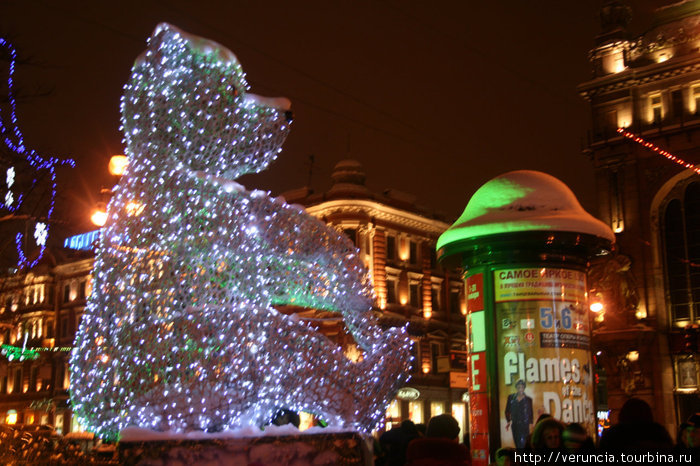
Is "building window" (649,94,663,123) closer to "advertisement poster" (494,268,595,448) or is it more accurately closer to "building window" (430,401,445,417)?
"building window" (430,401,445,417)

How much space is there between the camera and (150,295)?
22.1 feet

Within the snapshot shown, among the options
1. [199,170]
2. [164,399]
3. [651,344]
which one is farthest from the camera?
[651,344]

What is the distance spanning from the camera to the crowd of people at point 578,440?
4773 mm

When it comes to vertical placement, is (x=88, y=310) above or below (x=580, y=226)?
below

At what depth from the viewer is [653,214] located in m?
31.4

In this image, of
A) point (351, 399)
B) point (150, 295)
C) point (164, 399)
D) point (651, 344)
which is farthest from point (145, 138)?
point (651, 344)

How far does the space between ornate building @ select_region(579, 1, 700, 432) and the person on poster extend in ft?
66.6

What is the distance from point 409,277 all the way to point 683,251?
1506 centimetres

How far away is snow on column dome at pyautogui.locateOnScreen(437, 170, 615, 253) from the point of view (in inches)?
444

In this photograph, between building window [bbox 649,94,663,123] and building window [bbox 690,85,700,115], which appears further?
building window [bbox 649,94,663,123]

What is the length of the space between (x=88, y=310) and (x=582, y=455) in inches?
170

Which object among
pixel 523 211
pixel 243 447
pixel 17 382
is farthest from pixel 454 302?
pixel 243 447

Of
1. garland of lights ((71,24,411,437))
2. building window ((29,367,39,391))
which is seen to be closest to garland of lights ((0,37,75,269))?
garland of lights ((71,24,411,437))

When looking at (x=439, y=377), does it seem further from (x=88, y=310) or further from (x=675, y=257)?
(x=88, y=310)
